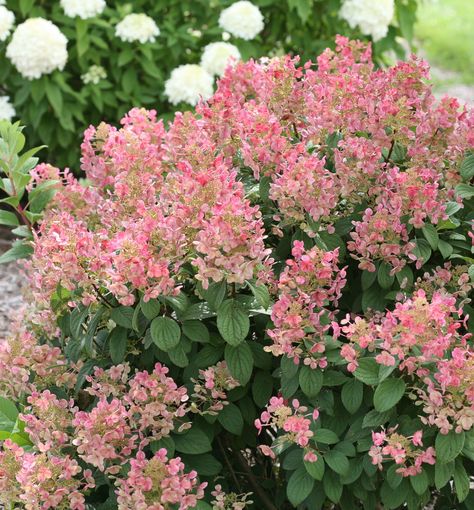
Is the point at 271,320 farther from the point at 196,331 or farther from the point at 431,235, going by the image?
the point at 431,235

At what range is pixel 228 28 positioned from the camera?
17.2 ft

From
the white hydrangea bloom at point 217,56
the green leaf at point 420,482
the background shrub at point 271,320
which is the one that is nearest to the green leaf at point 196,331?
the background shrub at point 271,320

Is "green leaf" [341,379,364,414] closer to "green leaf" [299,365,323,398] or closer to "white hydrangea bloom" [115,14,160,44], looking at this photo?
"green leaf" [299,365,323,398]

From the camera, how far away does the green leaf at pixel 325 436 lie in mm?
2018

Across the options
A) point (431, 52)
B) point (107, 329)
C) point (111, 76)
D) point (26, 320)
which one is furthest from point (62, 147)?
point (431, 52)

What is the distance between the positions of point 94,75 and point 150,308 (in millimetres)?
3462

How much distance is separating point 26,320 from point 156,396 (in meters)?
1.02

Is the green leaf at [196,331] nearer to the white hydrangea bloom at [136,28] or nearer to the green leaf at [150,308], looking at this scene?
the green leaf at [150,308]

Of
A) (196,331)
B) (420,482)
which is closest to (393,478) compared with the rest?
(420,482)

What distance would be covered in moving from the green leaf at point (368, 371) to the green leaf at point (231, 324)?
0.25m

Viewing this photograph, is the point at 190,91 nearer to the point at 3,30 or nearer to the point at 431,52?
the point at 3,30

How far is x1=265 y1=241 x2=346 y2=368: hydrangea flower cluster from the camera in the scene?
1.97 meters

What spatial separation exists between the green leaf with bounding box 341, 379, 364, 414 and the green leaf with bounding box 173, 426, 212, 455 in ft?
1.10

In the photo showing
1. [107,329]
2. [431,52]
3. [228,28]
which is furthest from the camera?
[431,52]
